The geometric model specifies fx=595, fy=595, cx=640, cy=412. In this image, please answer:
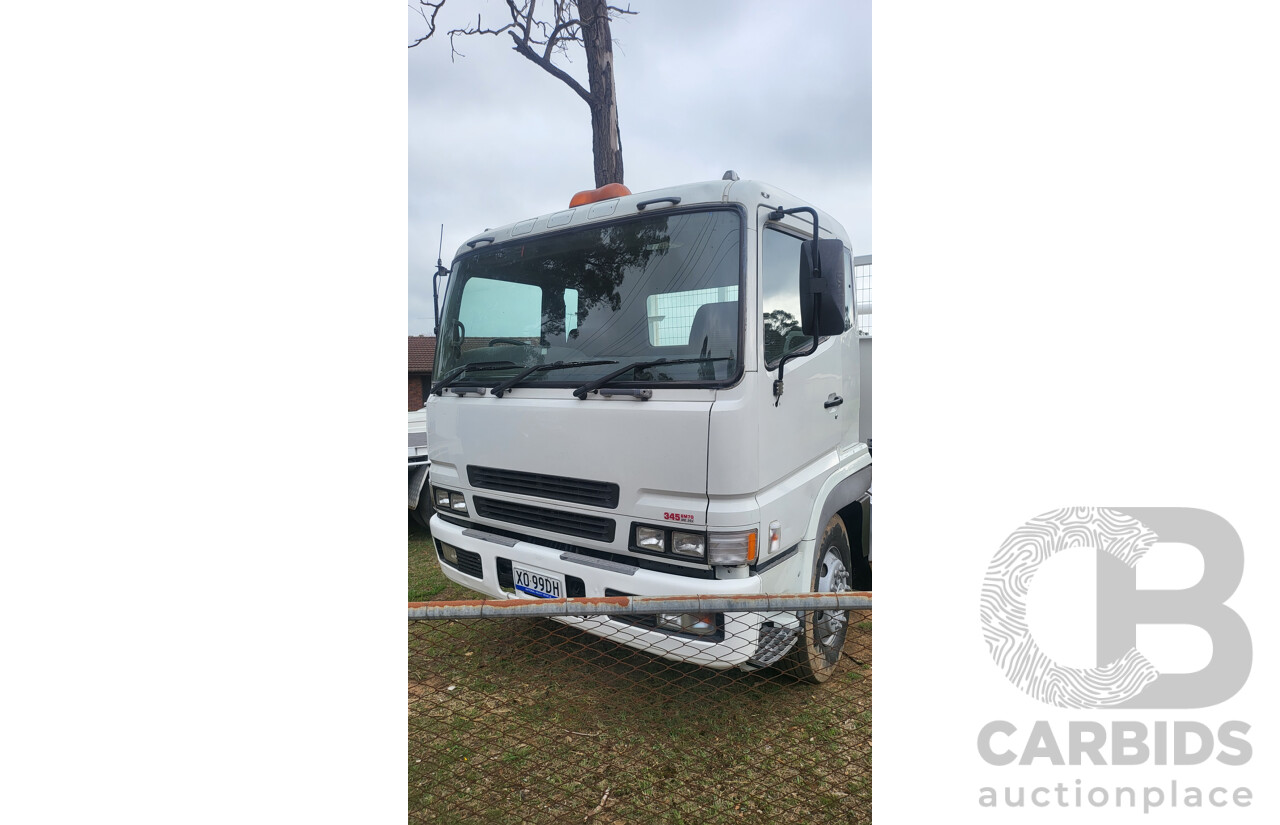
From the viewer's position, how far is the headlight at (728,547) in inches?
58.5

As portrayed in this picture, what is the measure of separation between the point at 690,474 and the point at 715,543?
18 cm

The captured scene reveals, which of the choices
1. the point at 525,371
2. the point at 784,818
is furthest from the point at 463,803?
the point at 525,371

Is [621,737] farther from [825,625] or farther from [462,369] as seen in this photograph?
[462,369]

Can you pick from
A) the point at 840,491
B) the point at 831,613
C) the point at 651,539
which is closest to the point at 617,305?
the point at 651,539

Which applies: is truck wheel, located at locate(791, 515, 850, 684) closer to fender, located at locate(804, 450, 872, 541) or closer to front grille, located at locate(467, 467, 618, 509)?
fender, located at locate(804, 450, 872, 541)

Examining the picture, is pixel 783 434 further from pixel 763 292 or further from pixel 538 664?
pixel 538 664

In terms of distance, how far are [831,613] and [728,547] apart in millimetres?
606

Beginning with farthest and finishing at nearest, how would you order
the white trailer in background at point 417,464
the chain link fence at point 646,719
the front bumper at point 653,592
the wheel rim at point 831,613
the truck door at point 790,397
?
the white trailer in background at point 417,464
the wheel rim at point 831,613
the truck door at point 790,397
the front bumper at point 653,592
the chain link fence at point 646,719

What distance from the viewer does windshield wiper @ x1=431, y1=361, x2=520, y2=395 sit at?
6.11 ft

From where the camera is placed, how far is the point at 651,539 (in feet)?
5.11

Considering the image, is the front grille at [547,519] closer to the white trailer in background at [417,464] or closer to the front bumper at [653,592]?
the front bumper at [653,592]

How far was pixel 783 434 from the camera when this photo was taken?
164cm

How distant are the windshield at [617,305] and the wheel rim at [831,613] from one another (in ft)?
2.75

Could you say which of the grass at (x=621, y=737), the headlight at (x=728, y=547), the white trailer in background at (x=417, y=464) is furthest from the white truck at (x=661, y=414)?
the white trailer in background at (x=417, y=464)
